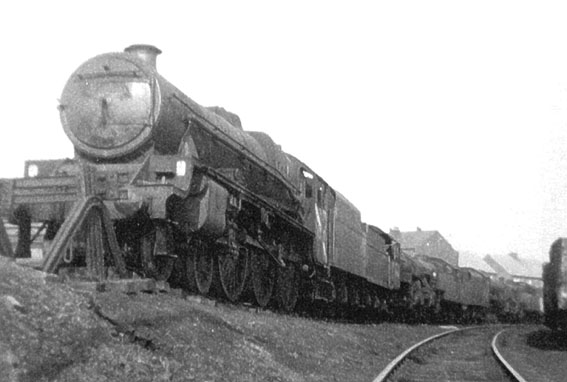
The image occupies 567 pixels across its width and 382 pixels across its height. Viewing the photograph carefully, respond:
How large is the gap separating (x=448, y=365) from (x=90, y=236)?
664 cm

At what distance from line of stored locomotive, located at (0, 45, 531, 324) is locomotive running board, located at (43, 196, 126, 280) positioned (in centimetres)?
1

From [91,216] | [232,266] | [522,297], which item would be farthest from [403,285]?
[522,297]

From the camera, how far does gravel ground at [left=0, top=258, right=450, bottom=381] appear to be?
5973 mm

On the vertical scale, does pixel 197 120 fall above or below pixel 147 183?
above

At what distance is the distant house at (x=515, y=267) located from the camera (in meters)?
112

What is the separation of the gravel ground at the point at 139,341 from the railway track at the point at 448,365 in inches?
19.5

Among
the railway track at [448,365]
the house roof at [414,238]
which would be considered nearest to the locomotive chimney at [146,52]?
the railway track at [448,365]

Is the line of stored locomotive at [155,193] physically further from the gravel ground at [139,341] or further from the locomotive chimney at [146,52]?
the gravel ground at [139,341]

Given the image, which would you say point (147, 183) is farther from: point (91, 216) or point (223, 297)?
point (223, 297)

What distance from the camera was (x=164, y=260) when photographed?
11.6 meters

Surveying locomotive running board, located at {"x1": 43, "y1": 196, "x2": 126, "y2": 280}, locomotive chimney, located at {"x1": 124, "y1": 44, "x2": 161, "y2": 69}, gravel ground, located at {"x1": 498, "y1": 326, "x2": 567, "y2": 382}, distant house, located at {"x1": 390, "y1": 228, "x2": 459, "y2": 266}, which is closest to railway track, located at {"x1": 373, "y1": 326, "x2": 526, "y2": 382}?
gravel ground, located at {"x1": 498, "y1": 326, "x2": 567, "y2": 382}

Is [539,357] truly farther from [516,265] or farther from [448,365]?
[516,265]

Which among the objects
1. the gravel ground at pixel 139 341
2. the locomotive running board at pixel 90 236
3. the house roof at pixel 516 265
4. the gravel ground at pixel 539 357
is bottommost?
the gravel ground at pixel 539 357

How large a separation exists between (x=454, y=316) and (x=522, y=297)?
16.3 m
